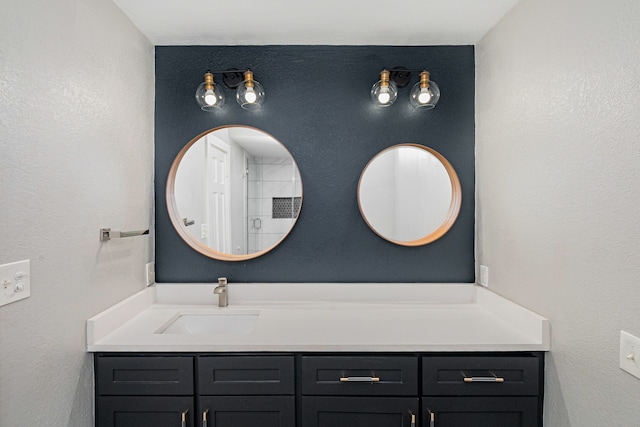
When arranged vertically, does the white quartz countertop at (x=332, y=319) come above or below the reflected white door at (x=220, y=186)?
below

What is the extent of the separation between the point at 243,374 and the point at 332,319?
51 cm

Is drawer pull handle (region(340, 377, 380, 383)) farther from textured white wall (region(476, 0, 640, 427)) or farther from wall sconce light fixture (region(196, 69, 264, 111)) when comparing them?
wall sconce light fixture (region(196, 69, 264, 111))

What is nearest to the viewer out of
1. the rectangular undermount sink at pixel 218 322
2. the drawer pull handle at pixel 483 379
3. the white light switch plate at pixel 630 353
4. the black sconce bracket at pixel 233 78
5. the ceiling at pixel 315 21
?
the white light switch plate at pixel 630 353

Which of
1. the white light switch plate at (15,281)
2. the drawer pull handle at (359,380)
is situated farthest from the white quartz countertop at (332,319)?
the white light switch plate at (15,281)

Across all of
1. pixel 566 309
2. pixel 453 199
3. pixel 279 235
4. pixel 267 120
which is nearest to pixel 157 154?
Result: pixel 267 120

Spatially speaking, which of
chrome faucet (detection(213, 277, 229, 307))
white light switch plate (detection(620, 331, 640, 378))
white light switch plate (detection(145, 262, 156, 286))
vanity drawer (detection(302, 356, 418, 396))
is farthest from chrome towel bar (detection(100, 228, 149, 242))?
white light switch plate (detection(620, 331, 640, 378))

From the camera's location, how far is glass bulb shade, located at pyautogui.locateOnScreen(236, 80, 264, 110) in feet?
7.32

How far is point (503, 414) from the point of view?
1.69 meters

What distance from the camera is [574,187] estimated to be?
146cm

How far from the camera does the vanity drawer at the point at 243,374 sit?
168 centimetres

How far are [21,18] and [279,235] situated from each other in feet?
4.78

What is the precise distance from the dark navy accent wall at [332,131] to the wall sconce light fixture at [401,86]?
0.21 ft

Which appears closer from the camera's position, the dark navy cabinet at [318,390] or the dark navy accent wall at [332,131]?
the dark navy cabinet at [318,390]

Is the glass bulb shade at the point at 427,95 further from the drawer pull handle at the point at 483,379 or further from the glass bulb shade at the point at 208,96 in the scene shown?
the drawer pull handle at the point at 483,379
